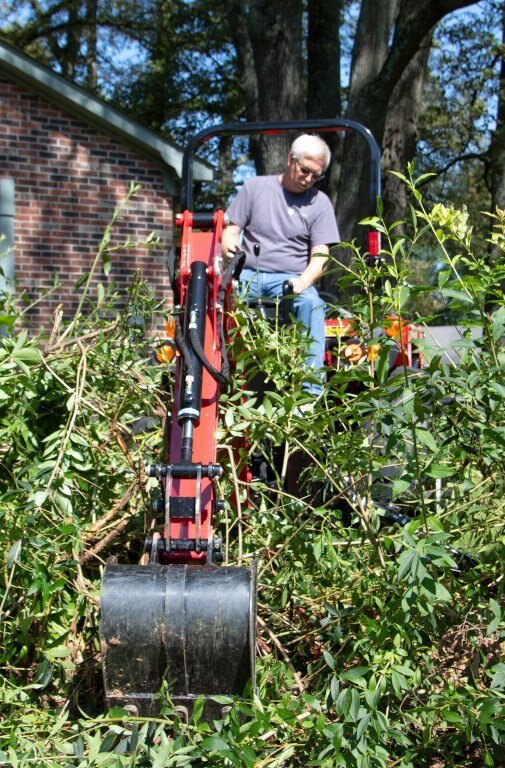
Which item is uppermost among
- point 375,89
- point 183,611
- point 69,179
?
point 375,89

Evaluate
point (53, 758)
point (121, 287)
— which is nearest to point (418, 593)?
point (53, 758)

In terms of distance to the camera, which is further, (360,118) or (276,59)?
(276,59)

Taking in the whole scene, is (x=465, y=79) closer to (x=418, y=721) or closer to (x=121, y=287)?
(x=121, y=287)

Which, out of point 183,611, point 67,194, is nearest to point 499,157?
point 67,194

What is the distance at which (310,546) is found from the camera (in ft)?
12.1

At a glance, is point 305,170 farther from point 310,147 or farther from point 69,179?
point 69,179

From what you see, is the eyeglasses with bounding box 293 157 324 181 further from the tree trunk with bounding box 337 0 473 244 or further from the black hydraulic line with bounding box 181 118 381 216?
the tree trunk with bounding box 337 0 473 244

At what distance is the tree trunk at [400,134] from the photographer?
48.4ft

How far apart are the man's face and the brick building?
727 centimetres

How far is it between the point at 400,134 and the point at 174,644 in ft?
43.0

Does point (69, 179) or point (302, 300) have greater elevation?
point (69, 179)

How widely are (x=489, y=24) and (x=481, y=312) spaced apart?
2276 centimetres

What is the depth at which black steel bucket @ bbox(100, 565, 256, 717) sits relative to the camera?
311 cm

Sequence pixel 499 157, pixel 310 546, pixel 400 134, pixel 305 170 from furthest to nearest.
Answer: pixel 499 157, pixel 400 134, pixel 305 170, pixel 310 546
